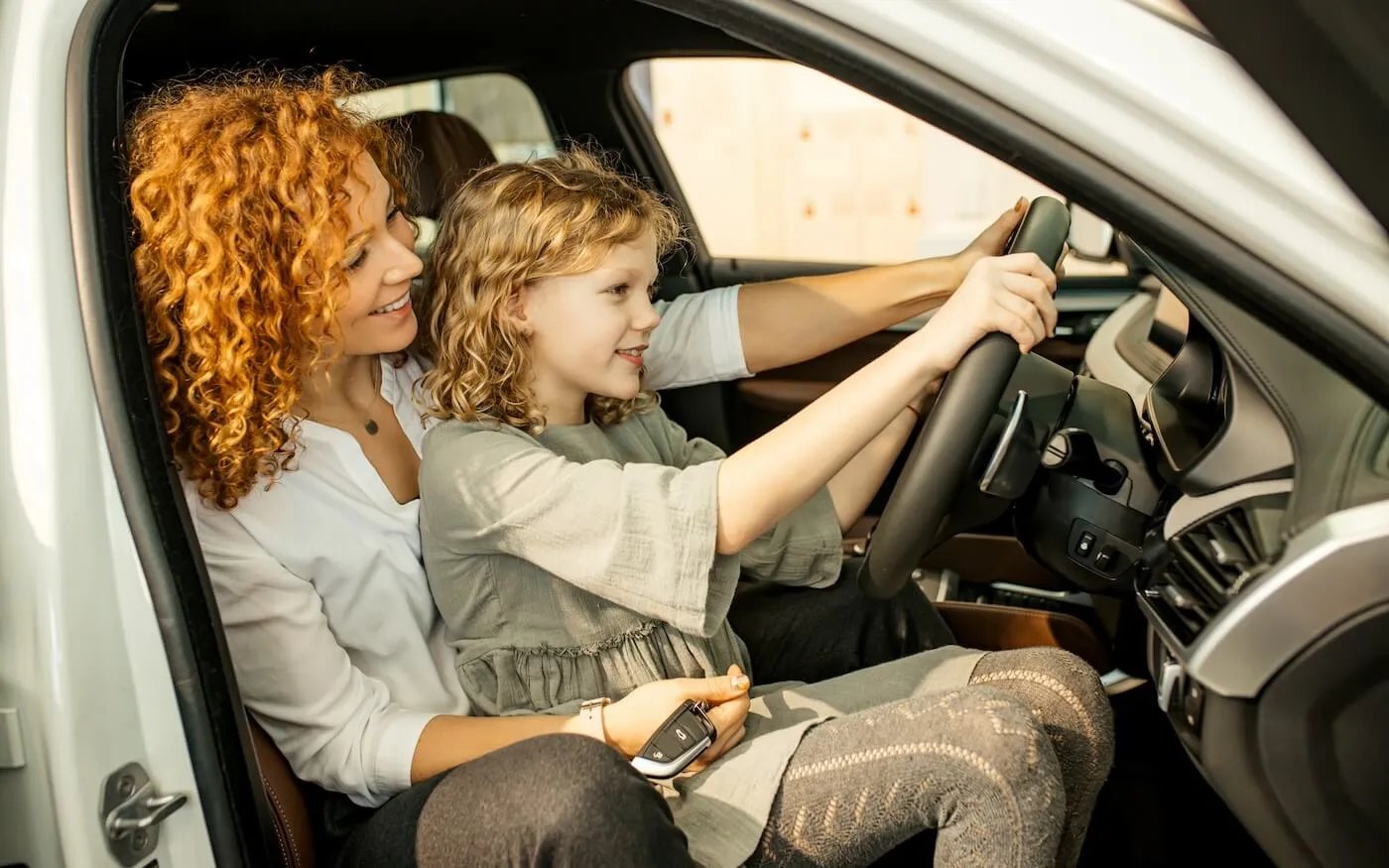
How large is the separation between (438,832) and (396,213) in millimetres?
656

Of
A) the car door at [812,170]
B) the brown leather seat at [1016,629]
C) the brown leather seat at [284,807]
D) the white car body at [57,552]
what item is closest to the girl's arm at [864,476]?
the brown leather seat at [1016,629]

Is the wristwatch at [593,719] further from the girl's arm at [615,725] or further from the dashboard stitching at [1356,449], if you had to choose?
the dashboard stitching at [1356,449]

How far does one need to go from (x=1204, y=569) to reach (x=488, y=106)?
2550 millimetres

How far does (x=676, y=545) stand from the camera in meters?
1.11

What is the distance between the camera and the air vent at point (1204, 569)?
90 centimetres

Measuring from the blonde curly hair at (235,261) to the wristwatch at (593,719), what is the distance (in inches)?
14.7

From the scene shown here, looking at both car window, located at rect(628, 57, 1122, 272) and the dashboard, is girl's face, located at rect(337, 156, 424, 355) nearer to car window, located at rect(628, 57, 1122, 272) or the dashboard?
the dashboard

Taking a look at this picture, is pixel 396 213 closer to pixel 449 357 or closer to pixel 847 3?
pixel 449 357

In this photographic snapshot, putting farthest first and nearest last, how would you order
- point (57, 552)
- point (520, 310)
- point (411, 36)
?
point (411, 36) → point (520, 310) → point (57, 552)

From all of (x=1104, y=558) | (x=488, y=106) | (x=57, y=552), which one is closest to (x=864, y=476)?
(x=1104, y=558)

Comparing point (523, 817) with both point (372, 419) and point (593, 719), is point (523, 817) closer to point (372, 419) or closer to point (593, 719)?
point (593, 719)

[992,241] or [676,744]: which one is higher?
[992,241]

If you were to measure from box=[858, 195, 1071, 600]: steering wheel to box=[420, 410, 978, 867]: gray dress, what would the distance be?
0.16 meters

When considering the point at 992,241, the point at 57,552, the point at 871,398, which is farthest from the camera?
the point at 992,241
